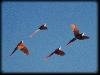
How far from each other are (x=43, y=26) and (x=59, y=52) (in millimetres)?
834

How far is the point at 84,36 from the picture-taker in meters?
5.80

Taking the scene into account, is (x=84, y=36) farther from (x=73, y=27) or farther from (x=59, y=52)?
(x=59, y=52)

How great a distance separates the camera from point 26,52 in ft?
19.1

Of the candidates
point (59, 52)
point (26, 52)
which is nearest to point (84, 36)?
point (59, 52)

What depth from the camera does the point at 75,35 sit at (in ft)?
19.2

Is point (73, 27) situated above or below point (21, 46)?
above

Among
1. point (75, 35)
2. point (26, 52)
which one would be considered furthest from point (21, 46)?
point (75, 35)

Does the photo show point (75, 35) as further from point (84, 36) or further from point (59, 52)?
point (59, 52)

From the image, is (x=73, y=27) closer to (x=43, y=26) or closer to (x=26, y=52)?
(x=43, y=26)

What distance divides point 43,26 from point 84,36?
1.14 metres

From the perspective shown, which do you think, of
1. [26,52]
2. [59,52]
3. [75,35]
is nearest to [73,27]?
[75,35]

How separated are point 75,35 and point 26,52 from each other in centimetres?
141

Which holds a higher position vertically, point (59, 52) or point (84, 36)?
point (84, 36)

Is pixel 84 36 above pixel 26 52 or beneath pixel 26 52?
above
